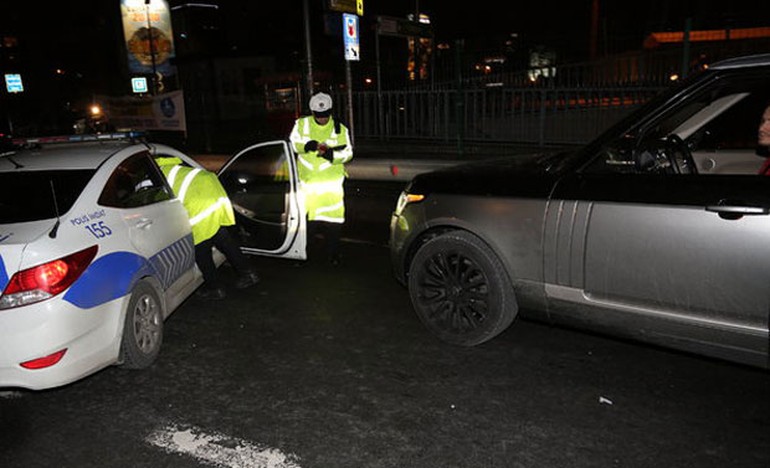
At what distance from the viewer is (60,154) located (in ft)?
14.3

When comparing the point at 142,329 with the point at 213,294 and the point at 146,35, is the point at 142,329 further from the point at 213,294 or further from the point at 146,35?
the point at 146,35

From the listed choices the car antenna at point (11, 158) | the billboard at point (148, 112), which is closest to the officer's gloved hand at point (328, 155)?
the car antenna at point (11, 158)

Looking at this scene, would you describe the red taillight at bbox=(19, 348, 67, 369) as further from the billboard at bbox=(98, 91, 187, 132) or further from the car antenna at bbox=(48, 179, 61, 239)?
the billboard at bbox=(98, 91, 187, 132)

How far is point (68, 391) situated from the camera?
3855mm

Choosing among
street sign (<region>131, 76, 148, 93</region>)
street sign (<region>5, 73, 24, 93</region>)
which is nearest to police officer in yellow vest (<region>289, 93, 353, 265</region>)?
street sign (<region>131, 76, 148, 93</region>)

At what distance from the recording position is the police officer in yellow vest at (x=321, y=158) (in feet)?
19.9

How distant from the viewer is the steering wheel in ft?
12.4

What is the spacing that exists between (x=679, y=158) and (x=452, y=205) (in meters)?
1.57

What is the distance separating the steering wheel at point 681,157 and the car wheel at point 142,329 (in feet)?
10.9

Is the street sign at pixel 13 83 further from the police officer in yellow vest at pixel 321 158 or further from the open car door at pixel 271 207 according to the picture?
the police officer in yellow vest at pixel 321 158

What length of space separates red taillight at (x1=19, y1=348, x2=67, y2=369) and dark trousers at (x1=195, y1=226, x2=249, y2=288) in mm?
1867

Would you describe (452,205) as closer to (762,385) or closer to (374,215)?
(762,385)

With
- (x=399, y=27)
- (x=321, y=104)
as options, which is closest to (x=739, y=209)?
(x=321, y=104)

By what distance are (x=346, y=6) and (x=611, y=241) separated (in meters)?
11.5
